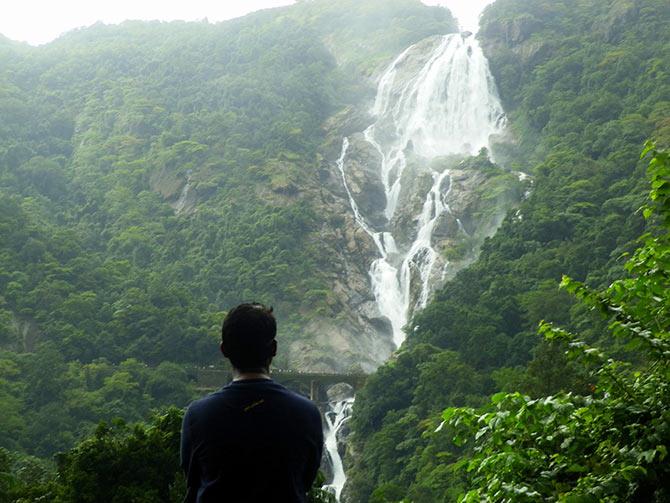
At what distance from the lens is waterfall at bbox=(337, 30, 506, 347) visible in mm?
64062

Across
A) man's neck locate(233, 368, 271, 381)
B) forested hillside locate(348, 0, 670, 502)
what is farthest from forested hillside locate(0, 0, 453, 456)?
man's neck locate(233, 368, 271, 381)

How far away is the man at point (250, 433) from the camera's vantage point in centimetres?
334

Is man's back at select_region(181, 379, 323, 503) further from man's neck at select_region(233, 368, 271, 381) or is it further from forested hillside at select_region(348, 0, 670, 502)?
forested hillside at select_region(348, 0, 670, 502)

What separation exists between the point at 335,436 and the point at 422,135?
4148cm

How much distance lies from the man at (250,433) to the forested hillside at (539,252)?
1535 centimetres

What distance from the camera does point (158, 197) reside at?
81625mm

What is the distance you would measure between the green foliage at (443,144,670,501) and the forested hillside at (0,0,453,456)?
120 ft

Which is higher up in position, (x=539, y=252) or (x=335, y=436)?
(x=539, y=252)

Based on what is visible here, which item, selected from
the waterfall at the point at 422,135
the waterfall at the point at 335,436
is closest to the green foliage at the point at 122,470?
the waterfall at the point at 335,436

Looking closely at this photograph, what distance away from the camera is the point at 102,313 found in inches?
2207

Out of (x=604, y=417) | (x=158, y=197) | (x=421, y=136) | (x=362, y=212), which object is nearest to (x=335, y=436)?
(x=362, y=212)

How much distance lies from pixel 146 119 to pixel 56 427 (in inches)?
2290

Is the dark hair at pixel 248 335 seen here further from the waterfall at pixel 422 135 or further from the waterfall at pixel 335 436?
the waterfall at pixel 422 135

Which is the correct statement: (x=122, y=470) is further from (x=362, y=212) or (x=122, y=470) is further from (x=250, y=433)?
(x=362, y=212)
